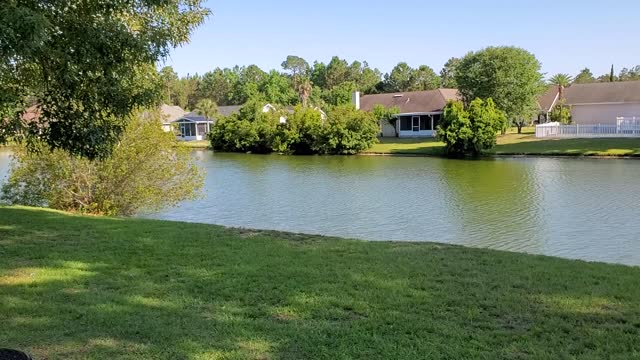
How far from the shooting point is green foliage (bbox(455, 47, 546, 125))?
48.0 metres

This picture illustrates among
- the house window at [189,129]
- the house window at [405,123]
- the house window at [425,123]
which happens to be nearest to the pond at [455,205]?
the house window at [425,123]

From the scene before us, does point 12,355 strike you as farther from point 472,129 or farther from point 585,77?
point 585,77

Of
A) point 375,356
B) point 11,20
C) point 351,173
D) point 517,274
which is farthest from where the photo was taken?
point 351,173

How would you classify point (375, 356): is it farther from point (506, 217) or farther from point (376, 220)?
point (506, 217)

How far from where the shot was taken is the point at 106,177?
1523 centimetres

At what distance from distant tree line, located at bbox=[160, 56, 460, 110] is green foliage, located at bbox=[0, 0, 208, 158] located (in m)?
61.4

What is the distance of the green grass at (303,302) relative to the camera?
439 cm

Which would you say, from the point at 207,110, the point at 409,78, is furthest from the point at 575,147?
the point at 409,78

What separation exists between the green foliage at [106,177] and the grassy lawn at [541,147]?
1133 inches

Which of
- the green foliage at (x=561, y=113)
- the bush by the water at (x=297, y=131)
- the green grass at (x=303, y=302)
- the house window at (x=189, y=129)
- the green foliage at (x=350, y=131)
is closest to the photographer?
the green grass at (x=303, y=302)

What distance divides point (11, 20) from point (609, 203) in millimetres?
18770

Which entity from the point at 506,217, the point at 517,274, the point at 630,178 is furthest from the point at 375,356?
the point at 630,178

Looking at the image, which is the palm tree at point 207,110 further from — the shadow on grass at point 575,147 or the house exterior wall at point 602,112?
the house exterior wall at point 602,112

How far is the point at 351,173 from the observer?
3130 centimetres
